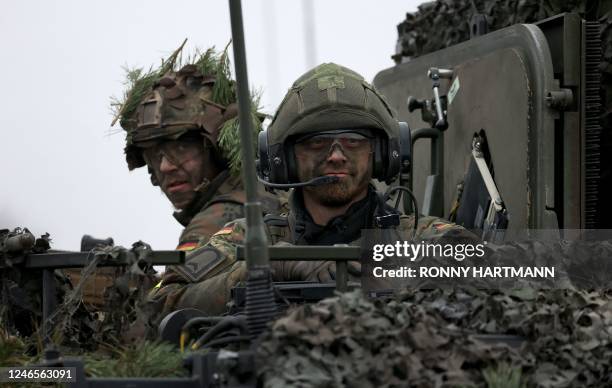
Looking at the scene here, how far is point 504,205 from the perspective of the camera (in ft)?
20.2

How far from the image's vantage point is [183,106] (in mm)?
8203

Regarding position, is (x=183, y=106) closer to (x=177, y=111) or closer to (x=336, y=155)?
(x=177, y=111)

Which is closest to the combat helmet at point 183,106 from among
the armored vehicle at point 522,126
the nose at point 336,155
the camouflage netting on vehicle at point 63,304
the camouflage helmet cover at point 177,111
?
the camouflage helmet cover at point 177,111

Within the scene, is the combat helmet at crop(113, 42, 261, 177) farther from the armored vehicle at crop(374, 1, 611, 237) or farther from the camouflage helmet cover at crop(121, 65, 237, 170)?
the armored vehicle at crop(374, 1, 611, 237)

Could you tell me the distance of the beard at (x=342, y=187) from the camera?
569cm

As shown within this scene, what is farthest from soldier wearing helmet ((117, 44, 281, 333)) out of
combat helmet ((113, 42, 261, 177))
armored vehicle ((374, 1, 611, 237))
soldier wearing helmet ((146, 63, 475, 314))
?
soldier wearing helmet ((146, 63, 475, 314))

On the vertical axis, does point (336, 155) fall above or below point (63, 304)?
above

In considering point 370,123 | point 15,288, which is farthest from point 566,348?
point 370,123

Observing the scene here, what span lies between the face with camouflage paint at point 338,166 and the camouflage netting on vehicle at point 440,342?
1980mm

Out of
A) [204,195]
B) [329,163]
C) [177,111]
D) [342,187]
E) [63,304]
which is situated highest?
[177,111]

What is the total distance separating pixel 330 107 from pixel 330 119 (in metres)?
0.05

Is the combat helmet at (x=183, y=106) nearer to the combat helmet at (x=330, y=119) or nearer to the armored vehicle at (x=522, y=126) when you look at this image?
the armored vehicle at (x=522, y=126)

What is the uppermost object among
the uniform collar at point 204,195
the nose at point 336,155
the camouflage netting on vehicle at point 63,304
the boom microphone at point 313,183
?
the nose at point 336,155

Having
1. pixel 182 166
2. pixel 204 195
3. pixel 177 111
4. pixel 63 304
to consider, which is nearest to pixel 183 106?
pixel 177 111
